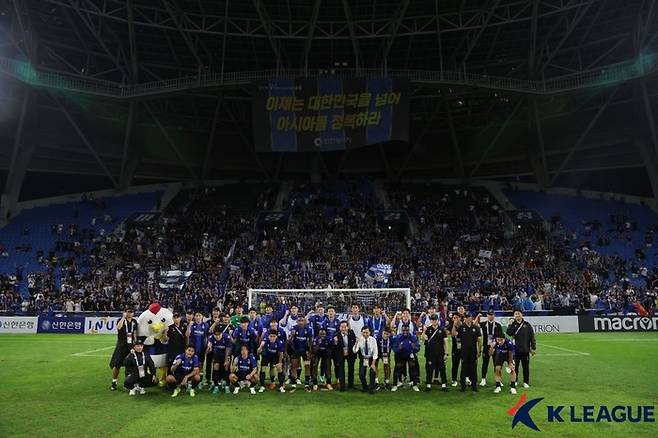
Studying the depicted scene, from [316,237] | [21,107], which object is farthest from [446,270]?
[21,107]

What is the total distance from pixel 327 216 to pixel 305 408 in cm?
3528

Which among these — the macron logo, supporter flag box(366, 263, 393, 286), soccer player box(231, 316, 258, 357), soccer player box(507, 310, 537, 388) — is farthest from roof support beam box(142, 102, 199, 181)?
the macron logo

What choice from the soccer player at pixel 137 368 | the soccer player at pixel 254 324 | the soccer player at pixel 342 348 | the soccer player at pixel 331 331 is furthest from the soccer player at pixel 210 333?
the soccer player at pixel 342 348

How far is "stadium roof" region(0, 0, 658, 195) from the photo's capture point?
35031 mm

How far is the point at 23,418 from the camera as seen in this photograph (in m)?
10.8

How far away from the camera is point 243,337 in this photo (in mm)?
13797

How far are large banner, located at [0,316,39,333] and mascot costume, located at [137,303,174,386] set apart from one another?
842 inches

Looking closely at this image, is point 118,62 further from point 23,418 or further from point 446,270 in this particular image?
point 23,418

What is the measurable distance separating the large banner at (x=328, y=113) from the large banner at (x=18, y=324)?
17529mm

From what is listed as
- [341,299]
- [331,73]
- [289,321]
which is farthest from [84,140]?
[289,321]

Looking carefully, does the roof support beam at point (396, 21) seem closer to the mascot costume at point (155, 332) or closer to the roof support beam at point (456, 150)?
the roof support beam at point (456, 150)

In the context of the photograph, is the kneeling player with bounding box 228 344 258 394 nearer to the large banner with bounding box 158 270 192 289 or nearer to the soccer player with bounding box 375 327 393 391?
the soccer player with bounding box 375 327 393 391

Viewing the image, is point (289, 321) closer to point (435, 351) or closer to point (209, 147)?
point (435, 351)

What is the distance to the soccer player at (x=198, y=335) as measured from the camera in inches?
544
